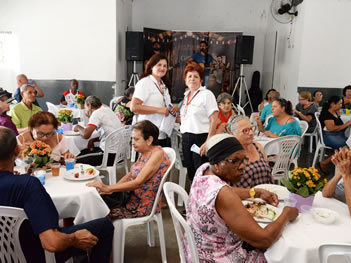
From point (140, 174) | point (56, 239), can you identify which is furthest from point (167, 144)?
point (56, 239)

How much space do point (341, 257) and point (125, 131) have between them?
9.22ft

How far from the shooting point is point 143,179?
252 centimetres

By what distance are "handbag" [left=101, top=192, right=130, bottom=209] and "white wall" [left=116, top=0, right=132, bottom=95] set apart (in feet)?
19.7

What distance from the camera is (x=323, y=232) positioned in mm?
1758

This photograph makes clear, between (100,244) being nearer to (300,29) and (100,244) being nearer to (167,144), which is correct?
(167,144)

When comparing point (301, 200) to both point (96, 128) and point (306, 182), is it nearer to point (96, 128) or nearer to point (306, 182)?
point (306, 182)

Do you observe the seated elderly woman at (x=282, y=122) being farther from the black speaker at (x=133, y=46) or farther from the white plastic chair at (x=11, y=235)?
the black speaker at (x=133, y=46)

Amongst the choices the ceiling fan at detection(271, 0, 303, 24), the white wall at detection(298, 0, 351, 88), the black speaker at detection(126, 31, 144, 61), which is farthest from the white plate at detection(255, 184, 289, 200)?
the black speaker at detection(126, 31, 144, 61)

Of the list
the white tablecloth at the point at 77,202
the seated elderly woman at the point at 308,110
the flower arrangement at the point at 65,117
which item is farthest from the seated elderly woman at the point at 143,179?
the seated elderly woman at the point at 308,110

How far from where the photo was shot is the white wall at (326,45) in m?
7.60

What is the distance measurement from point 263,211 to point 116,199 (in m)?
1.19

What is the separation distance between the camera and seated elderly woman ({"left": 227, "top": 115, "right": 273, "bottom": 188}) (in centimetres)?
254

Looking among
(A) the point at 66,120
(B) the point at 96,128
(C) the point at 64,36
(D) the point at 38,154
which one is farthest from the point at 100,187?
(C) the point at 64,36

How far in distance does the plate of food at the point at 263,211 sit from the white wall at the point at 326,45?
A: 6.55 meters
